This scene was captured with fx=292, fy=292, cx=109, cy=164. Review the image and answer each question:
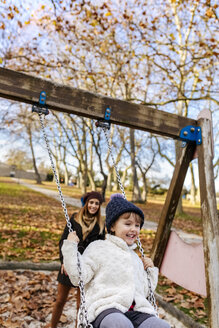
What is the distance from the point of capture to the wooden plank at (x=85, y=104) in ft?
8.86

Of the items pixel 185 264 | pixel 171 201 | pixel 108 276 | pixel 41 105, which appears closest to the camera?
pixel 108 276

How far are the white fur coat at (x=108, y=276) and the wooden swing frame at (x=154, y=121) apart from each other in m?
1.19

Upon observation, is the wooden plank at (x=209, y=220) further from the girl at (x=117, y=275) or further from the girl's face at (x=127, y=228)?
the girl's face at (x=127, y=228)

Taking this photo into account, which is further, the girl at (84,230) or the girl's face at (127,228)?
the girl at (84,230)

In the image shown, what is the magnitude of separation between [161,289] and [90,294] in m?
3.12

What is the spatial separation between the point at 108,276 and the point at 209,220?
153 cm

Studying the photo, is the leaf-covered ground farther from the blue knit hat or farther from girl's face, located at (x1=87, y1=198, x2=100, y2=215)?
the blue knit hat

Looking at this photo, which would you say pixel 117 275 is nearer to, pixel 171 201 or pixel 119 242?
pixel 119 242

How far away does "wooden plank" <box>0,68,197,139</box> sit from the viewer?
2701mm

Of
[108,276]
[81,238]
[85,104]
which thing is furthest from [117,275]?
[85,104]

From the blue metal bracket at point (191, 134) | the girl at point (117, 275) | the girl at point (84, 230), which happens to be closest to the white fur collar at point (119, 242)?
the girl at point (117, 275)

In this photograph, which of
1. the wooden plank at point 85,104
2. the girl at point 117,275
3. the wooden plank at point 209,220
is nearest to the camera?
the girl at point 117,275

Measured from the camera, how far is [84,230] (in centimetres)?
297

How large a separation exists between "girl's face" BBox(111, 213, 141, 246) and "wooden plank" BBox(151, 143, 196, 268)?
162cm
